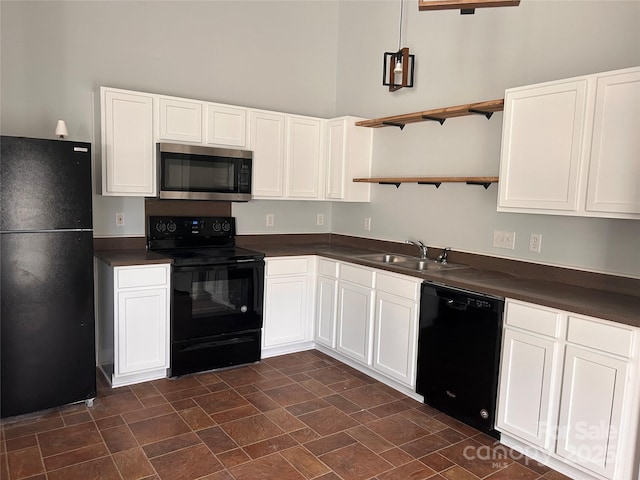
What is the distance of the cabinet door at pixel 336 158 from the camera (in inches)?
163

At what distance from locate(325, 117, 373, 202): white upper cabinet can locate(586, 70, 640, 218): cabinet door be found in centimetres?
210

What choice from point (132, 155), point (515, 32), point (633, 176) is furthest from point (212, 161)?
point (633, 176)

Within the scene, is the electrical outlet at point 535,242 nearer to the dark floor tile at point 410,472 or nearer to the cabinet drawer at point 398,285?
the cabinet drawer at point 398,285

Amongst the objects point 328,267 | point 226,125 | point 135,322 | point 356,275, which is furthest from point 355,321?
point 226,125

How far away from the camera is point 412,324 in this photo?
3104mm

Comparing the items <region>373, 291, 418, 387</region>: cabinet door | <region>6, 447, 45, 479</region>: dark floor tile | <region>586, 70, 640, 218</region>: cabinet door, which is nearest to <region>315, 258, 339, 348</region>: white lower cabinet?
<region>373, 291, 418, 387</region>: cabinet door

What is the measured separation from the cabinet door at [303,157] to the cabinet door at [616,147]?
93.8 inches

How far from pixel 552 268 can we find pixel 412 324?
936 mm

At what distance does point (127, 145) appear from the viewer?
332 cm

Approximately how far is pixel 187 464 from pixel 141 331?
114cm

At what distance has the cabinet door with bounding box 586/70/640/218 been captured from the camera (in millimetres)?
2219

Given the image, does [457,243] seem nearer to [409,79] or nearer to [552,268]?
[552,268]

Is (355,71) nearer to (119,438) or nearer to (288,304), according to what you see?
(288,304)

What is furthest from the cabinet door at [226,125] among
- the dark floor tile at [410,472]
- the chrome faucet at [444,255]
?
the dark floor tile at [410,472]
